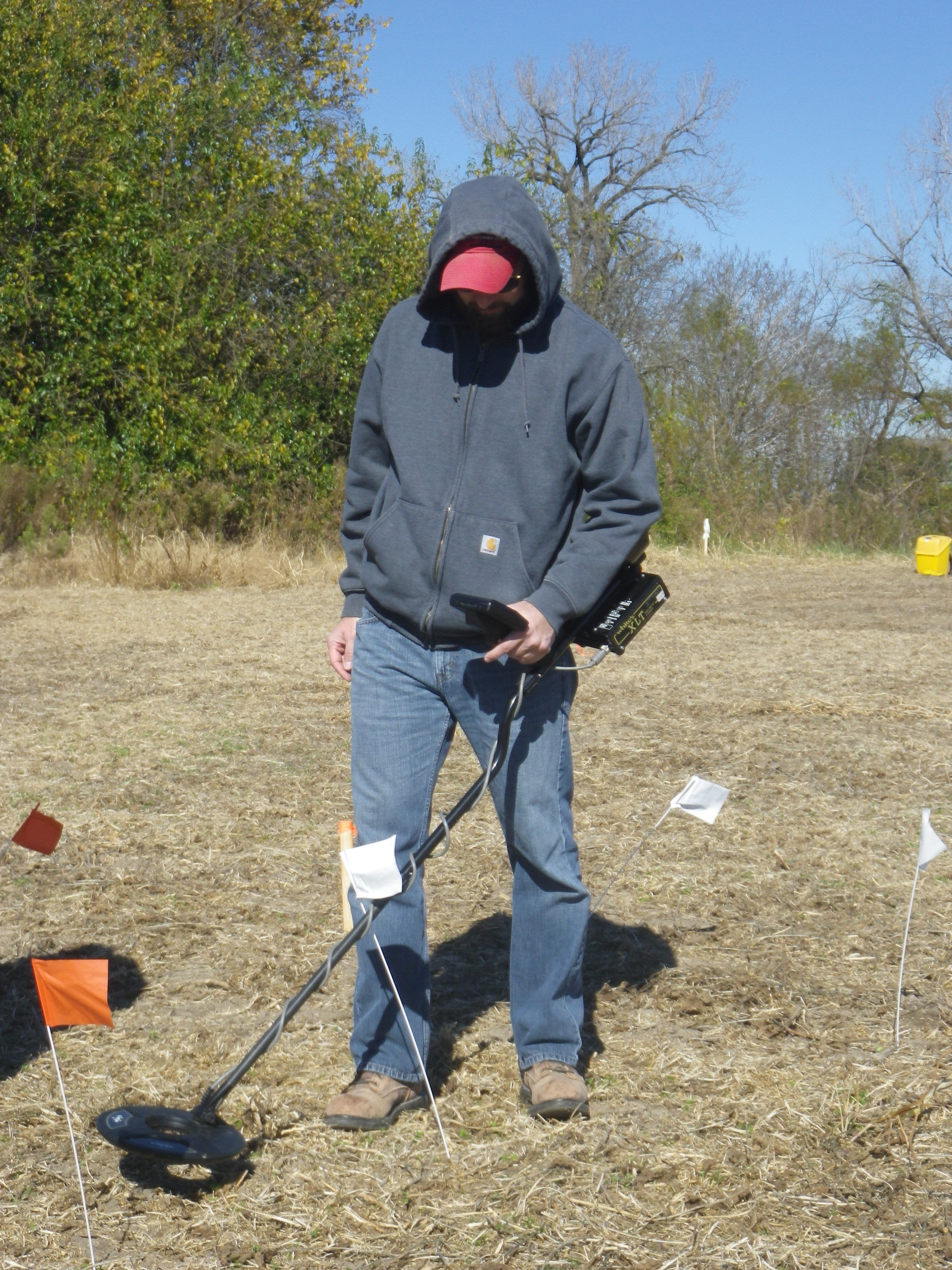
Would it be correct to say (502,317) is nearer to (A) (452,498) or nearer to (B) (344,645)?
(A) (452,498)

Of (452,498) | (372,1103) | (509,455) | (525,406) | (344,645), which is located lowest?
(372,1103)

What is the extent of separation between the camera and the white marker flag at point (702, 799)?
3.42 metres

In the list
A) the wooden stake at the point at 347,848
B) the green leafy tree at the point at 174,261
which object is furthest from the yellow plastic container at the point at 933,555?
the wooden stake at the point at 347,848

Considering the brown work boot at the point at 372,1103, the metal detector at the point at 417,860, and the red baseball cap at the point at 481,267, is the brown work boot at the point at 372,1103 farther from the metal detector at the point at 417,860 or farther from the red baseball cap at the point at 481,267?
the red baseball cap at the point at 481,267

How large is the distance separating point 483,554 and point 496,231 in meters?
0.67

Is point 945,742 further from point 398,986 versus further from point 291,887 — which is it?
point 398,986

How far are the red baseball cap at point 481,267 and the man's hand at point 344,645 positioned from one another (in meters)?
0.85

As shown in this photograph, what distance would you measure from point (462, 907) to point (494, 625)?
2010 millimetres

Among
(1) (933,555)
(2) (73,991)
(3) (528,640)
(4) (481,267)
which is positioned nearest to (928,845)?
(3) (528,640)

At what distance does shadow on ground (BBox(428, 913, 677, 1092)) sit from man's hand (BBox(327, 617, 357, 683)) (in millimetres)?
1029

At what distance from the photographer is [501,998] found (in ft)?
12.0

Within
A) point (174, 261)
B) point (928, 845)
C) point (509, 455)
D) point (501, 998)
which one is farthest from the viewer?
point (174, 261)

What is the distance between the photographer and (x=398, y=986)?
291 cm

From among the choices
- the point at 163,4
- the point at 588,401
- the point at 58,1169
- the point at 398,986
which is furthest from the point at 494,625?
the point at 163,4
